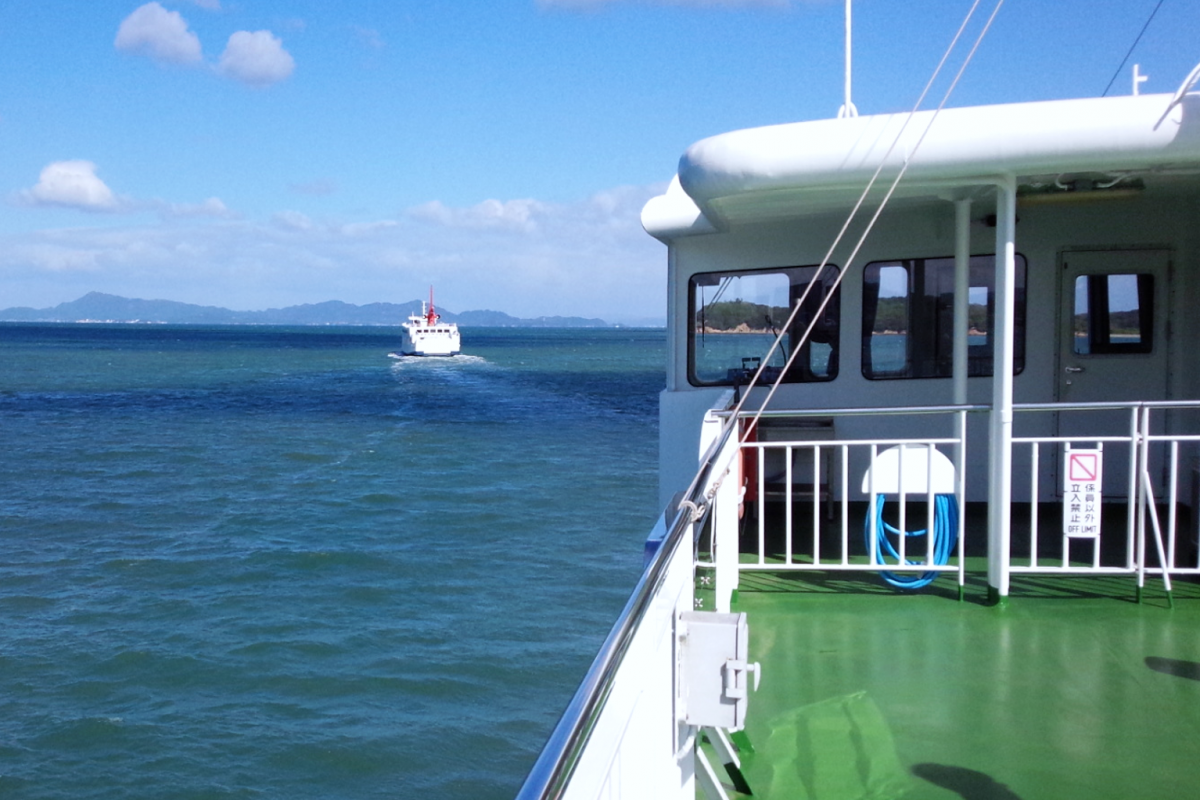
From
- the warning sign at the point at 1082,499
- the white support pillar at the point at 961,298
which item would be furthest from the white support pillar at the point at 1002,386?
the white support pillar at the point at 961,298

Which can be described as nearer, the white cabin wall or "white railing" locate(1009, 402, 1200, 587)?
"white railing" locate(1009, 402, 1200, 587)

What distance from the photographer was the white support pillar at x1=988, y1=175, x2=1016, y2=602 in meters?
5.29

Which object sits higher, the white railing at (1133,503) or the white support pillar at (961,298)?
the white support pillar at (961,298)

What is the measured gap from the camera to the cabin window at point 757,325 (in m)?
8.32

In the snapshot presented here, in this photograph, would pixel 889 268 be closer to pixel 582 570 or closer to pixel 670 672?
pixel 670 672

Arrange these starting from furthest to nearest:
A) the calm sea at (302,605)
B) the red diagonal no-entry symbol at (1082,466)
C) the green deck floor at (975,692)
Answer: the calm sea at (302,605) < the red diagonal no-entry symbol at (1082,466) < the green deck floor at (975,692)

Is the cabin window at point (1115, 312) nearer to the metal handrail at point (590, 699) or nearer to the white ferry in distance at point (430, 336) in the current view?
the metal handrail at point (590, 699)

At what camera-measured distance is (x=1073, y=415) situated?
7797mm

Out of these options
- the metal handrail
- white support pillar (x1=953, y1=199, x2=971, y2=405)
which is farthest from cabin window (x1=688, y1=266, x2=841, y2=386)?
the metal handrail

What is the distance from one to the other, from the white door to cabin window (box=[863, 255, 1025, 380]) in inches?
13.9

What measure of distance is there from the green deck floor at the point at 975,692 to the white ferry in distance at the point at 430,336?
85.6m

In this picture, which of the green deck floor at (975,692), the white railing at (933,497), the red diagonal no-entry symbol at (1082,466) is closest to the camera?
the green deck floor at (975,692)

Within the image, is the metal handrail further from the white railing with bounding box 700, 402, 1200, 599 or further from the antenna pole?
the antenna pole

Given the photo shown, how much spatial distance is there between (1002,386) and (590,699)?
13.9 feet
